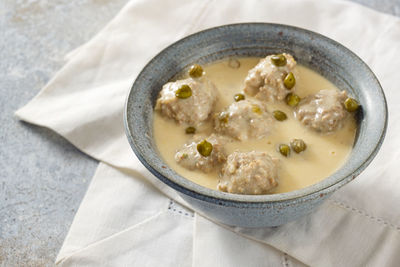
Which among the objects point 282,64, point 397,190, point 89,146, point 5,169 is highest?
point 282,64

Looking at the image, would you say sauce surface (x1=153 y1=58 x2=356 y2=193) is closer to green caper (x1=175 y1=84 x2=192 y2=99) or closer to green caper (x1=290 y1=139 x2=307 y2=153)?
green caper (x1=290 y1=139 x2=307 y2=153)

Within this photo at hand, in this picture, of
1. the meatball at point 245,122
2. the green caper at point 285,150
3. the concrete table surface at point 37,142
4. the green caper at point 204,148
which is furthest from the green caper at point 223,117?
the concrete table surface at point 37,142

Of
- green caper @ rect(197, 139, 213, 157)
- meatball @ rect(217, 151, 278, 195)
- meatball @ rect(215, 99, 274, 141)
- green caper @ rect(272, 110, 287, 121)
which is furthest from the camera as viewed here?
green caper @ rect(272, 110, 287, 121)

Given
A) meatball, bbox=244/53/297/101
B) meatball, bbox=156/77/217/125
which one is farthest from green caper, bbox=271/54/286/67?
meatball, bbox=156/77/217/125

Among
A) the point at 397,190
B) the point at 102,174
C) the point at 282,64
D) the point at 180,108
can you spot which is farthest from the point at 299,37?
the point at 102,174

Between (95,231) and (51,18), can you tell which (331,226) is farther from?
(51,18)

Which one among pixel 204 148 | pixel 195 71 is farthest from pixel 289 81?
pixel 204 148
